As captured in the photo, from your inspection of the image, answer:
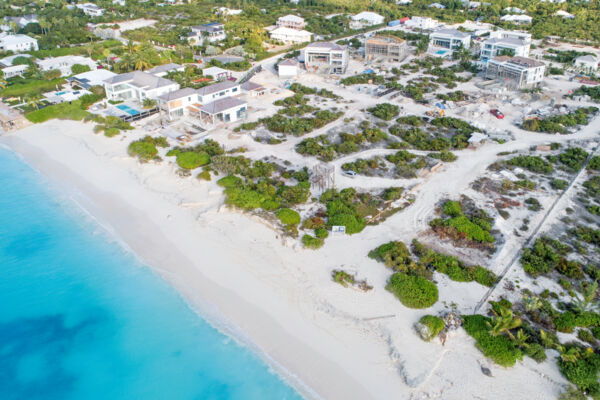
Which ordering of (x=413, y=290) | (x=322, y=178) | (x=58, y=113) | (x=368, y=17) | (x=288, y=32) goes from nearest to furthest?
(x=413, y=290) → (x=322, y=178) → (x=58, y=113) → (x=288, y=32) → (x=368, y=17)

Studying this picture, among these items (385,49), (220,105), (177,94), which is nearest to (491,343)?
(220,105)

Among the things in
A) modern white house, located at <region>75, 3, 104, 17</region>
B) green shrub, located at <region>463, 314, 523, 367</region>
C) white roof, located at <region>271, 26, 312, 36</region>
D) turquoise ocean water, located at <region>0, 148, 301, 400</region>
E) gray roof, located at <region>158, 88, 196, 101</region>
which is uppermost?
modern white house, located at <region>75, 3, 104, 17</region>

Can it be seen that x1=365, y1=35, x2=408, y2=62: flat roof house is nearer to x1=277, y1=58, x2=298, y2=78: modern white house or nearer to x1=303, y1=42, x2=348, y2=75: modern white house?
x1=303, y1=42, x2=348, y2=75: modern white house

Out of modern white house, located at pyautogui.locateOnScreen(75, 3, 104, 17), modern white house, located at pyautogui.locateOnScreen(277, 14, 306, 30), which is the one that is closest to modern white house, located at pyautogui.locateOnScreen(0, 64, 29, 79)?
modern white house, located at pyautogui.locateOnScreen(75, 3, 104, 17)

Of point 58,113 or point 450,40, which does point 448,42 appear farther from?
point 58,113

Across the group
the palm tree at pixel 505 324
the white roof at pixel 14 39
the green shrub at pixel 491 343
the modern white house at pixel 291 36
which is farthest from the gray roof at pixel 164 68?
the palm tree at pixel 505 324

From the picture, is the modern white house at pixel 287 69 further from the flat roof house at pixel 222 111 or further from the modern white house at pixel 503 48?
the modern white house at pixel 503 48
